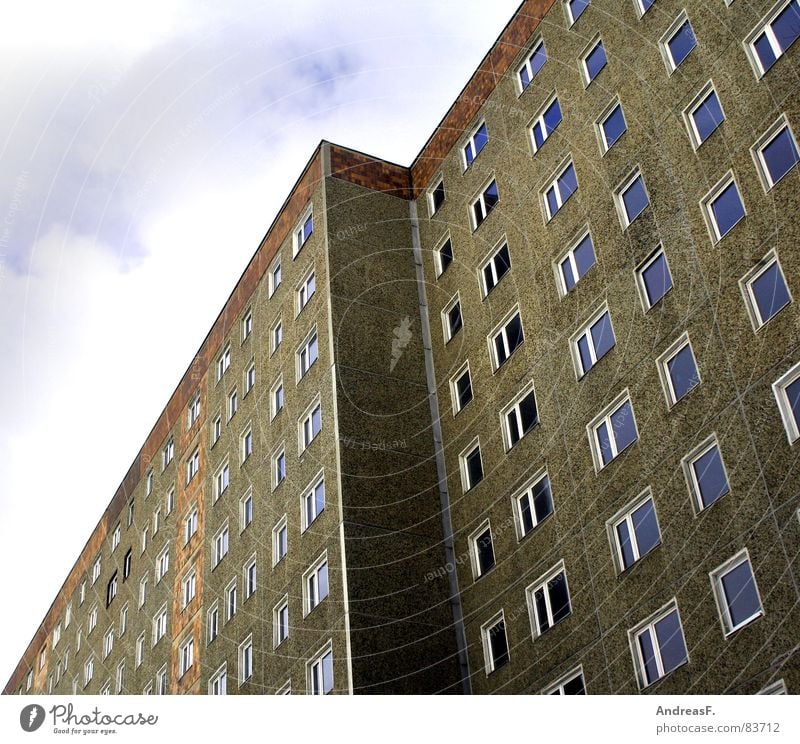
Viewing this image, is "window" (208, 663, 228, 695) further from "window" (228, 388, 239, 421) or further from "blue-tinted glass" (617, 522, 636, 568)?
"blue-tinted glass" (617, 522, 636, 568)

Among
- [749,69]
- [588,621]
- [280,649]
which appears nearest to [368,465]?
[280,649]

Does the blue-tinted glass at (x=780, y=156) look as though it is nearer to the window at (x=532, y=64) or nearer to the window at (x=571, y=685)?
the window at (x=532, y=64)

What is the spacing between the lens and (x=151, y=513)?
56562 millimetres

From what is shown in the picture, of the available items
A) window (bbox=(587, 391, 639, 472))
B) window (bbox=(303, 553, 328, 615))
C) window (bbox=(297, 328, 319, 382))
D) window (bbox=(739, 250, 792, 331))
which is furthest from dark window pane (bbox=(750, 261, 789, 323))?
window (bbox=(297, 328, 319, 382))

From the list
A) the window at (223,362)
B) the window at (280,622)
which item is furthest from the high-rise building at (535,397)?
the window at (223,362)

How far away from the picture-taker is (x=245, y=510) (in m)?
43.8

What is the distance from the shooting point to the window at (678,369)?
27625 mm

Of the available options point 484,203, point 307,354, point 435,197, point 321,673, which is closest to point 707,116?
point 484,203

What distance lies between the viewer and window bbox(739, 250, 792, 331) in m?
25.6

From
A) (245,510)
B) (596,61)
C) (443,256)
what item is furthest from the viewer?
(245,510)

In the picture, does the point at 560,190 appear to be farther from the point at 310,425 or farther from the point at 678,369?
the point at 310,425

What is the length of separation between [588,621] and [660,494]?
12.2 ft

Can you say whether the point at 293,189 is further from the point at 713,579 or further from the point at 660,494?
the point at 713,579

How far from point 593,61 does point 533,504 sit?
13.3 m
